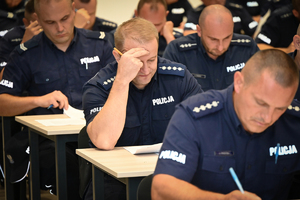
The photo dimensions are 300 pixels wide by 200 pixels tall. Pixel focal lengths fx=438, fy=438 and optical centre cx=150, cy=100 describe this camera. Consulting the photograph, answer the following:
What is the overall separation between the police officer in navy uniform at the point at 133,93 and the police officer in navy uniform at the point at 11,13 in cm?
306

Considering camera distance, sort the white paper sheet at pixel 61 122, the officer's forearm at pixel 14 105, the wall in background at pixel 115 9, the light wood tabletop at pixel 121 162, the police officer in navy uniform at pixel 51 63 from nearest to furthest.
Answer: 1. the light wood tabletop at pixel 121 162
2. the white paper sheet at pixel 61 122
3. the officer's forearm at pixel 14 105
4. the police officer in navy uniform at pixel 51 63
5. the wall in background at pixel 115 9

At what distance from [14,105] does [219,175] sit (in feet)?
6.31

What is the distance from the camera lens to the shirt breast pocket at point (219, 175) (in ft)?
5.15

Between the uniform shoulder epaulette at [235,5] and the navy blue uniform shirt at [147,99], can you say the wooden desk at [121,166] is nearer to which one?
the navy blue uniform shirt at [147,99]

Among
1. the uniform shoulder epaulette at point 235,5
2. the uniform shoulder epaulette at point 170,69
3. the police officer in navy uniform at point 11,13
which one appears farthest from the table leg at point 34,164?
the uniform shoulder epaulette at point 235,5

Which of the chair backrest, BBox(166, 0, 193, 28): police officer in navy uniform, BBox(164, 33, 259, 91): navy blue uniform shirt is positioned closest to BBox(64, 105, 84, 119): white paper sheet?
BBox(164, 33, 259, 91): navy blue uniform shirt

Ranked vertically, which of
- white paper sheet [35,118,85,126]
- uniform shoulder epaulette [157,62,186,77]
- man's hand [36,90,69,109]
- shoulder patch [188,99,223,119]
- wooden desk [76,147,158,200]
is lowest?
white paper sheet [35,118,85,126]

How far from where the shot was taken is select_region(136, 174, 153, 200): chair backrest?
160 centimetres

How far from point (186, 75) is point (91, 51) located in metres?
1.17

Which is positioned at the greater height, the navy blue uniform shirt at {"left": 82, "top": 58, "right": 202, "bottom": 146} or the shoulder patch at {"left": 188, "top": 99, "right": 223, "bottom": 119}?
the shoulder patch at {"left": 188, "top": 99, "right": 223, "bottom": 119}

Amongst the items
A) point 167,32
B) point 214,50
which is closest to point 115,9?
point 167,32

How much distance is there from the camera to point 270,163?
164 cm

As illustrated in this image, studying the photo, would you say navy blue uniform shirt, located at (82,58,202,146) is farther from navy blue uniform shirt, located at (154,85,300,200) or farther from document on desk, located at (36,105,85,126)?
navy blue uniform shirt, located at (154,85,300,200)

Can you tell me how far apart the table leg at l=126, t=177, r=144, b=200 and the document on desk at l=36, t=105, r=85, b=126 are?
1.02 meters
